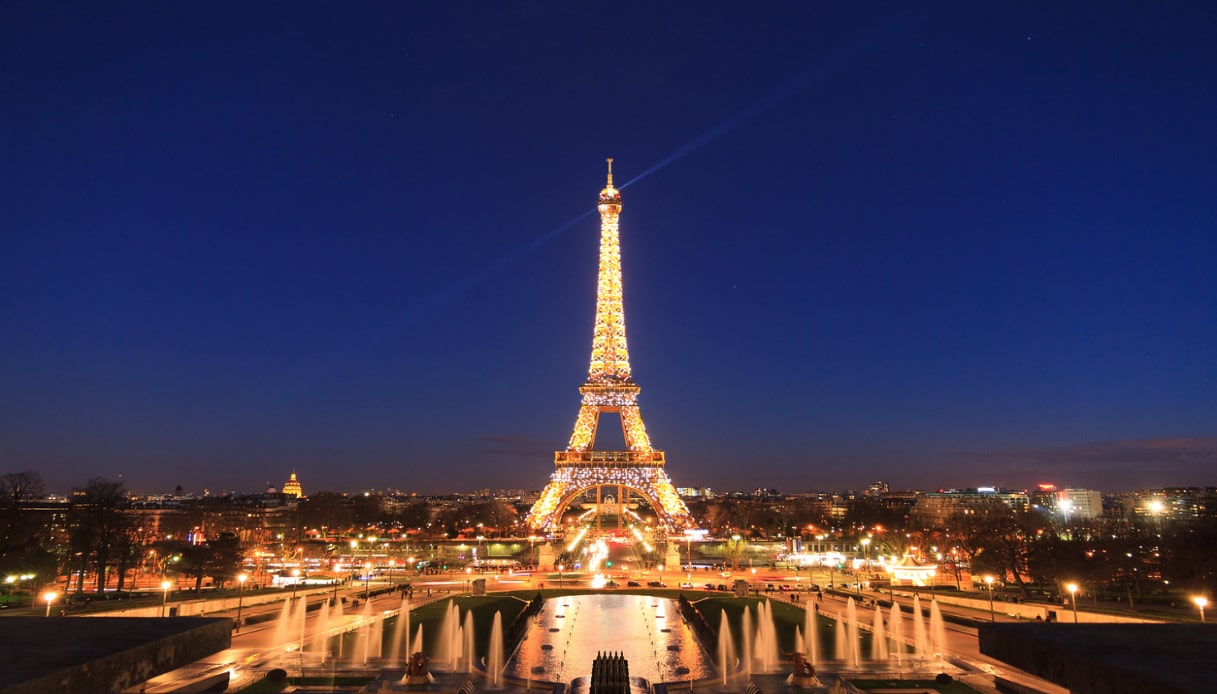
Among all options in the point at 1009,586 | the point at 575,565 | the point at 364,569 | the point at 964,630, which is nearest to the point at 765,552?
the point at 575,565

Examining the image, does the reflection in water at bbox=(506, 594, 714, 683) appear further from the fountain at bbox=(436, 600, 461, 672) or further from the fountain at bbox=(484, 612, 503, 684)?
the fountain at bbox=(436, 600, 461, 672)

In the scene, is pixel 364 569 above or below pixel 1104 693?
below

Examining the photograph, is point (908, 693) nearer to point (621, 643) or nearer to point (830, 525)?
point (621, 643)

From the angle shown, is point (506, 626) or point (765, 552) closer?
point (506, 626)

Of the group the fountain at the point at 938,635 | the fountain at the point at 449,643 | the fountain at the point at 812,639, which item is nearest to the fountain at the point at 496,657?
the fountain at the point at 449,643

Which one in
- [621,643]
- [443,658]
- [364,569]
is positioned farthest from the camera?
[364,569]

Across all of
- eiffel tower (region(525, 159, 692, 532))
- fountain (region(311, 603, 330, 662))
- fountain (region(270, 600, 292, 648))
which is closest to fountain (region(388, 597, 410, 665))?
fountain (region(311, 603, 330, 662))

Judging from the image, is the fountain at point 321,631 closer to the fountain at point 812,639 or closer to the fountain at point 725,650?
the fountain at point 725,650

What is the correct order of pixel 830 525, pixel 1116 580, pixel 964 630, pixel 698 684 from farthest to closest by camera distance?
pixel 830 525
pixel 1116 580
pixel 964 630
pixel 698 684
